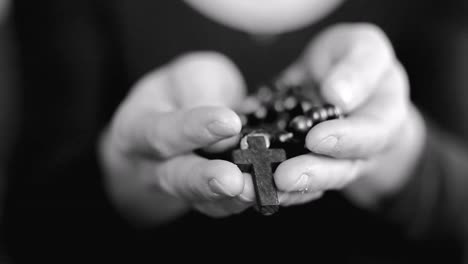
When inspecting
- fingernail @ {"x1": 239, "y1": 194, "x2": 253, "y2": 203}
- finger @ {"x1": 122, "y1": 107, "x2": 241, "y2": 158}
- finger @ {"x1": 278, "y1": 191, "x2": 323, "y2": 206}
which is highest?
finger @ {"x1": 122, "y1": 107, "x2": 241, "y2": 158}

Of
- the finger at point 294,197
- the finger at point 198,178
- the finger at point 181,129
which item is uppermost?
the finger at point 181,129

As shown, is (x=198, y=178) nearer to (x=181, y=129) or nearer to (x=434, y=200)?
(x=181, y=129)

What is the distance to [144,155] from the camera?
24.0 inches

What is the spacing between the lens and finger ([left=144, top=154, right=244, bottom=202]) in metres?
0.40

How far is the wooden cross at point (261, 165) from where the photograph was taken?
41 centimetres

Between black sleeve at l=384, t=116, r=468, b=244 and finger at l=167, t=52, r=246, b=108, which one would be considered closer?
finger at l=167, t=52, r=246, b=108

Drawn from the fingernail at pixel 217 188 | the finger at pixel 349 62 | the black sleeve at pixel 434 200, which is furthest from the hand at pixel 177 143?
the black sleeve at pixel 434 200

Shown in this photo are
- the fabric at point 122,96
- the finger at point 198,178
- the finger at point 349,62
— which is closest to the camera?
the finger at point 198,178

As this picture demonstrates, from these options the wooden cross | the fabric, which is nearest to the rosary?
the wooden cross

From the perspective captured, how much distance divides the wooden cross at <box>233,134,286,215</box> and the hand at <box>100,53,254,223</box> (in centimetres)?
1

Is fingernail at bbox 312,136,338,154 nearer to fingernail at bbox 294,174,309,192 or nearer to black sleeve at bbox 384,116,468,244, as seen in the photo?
fingernail at bbox 294,174,309,192

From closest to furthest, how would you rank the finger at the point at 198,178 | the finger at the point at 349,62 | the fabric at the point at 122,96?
the finger at the point at 198,178 < the finger at the point at 349,62 < the fabric at the point at 122,96

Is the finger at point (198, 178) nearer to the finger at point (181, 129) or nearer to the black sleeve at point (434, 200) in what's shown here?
the finger at point (181, 129)

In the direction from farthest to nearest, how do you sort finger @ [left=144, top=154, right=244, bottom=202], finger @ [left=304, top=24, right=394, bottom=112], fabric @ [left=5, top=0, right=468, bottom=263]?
fabric @ [left=5, top=0, right=468, bottom=263]
finger @ [left=304, top=24, right=394, bottom=112]
finger @ [left=144, top=154, right=244, bottom=202]
